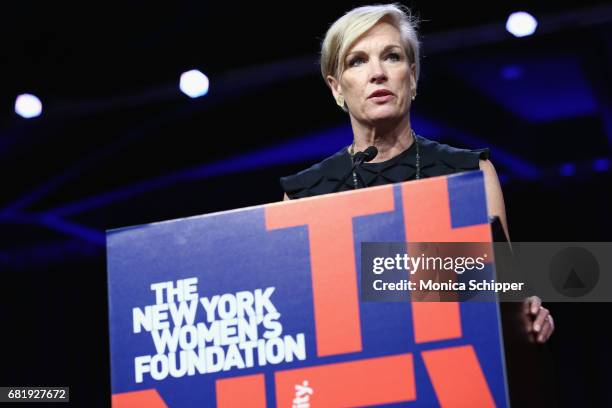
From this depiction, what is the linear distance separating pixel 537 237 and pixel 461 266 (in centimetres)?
339

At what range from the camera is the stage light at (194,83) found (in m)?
4.00

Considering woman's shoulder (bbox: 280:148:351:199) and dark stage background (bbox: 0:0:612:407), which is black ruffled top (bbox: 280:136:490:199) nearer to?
woman's shoulder (bbox: 280:148:351:199)

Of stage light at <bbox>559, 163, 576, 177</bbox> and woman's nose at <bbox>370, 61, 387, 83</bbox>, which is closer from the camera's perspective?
woman's nose at <bbox>370, 61, 387, 83</bbox>

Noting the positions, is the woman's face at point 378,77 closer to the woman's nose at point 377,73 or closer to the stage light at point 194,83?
the woman's nose at point 377,73

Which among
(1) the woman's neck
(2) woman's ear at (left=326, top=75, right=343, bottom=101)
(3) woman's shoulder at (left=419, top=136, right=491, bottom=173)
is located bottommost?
(3) woman's shoulder at (left=419, top=136, right=491, bottom=173)

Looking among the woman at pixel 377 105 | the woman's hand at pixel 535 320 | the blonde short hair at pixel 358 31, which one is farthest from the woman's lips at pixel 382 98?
the woman's hand at pixel 535 320

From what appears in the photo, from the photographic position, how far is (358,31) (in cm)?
186

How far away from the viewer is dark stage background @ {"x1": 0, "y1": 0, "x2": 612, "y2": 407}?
368 centimetres

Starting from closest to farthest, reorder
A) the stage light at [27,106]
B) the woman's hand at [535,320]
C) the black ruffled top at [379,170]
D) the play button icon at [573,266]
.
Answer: the woman's hand at [535,320]
the black ruffled top at [379,170]
the play button icon at [573,266]
the stage light at [27,106]

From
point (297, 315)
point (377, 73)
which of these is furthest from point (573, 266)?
point (297, 315)

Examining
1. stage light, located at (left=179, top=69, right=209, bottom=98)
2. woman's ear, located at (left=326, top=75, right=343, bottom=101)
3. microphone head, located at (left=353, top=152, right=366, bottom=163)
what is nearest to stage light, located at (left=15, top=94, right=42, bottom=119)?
stage light, located at (left=179, top=69, right=209, bottom=98)

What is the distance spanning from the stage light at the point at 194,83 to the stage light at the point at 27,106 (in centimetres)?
71

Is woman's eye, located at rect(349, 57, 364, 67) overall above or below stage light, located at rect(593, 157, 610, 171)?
below

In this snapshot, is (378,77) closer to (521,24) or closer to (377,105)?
(377,105)
